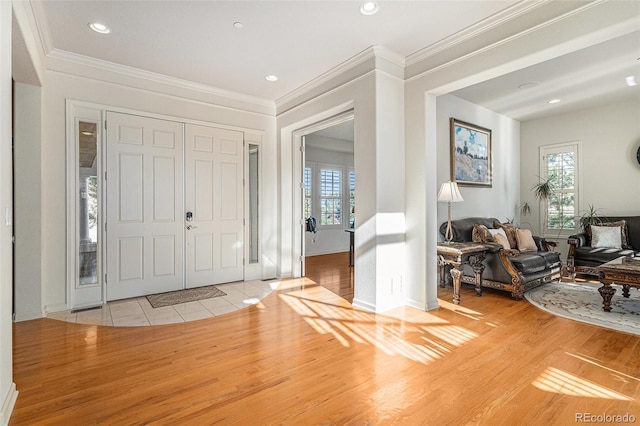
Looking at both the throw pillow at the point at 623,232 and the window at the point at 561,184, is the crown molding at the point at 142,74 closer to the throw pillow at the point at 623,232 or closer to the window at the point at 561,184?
the window at the point at 561,184

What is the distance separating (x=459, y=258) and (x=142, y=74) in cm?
463

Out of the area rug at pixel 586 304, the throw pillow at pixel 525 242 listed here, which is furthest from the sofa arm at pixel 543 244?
the area rug at pixel 586 304

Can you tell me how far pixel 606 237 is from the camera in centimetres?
516

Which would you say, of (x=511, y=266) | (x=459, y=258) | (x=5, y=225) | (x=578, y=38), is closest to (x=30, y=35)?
(x=5, y=225)

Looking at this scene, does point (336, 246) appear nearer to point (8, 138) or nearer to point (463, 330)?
point (463, 330)

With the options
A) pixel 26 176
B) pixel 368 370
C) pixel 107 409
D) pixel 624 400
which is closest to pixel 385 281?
pixel 368 370

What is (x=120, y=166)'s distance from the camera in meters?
4.06

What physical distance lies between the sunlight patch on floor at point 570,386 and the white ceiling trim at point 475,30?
9.50ft

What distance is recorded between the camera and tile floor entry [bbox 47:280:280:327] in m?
3.39

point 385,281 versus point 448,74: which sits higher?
point 448,74

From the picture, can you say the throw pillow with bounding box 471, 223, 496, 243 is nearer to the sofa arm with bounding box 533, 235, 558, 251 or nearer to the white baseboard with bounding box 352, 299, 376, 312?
the sofa arm with bounding box 533, 235, 558, 251

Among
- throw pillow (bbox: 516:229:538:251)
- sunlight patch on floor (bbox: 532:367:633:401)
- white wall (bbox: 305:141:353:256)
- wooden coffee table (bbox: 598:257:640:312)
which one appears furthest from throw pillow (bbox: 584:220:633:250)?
white wall (bbox: 305:141:353:256)

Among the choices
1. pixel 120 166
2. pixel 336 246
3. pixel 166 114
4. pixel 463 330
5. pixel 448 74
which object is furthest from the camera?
pixel 336 246

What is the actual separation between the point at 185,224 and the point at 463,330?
372cm
